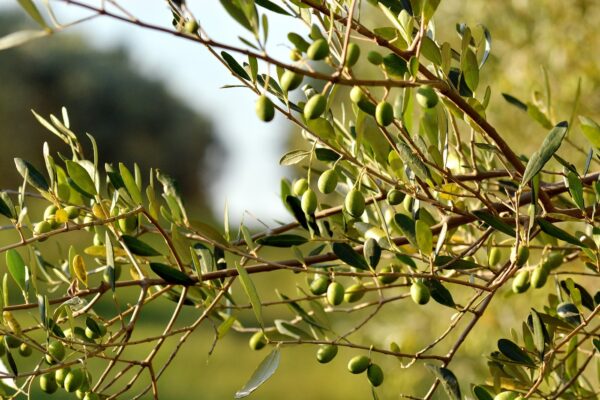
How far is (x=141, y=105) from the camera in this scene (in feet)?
46.5

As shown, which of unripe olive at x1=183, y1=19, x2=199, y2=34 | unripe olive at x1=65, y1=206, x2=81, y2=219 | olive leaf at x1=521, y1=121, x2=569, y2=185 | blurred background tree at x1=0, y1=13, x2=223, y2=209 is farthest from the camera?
blurred background tree at x1=0, y1=13, x2=223, y2=209

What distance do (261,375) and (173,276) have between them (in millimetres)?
105

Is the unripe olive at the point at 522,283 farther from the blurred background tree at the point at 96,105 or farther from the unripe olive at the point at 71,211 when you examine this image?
the blurred background tree at the point at 96,105

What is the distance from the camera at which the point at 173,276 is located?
2.07 feet

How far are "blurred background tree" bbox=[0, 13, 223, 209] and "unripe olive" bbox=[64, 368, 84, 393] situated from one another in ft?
39.0

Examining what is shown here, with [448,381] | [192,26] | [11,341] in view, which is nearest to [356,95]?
[192,26]

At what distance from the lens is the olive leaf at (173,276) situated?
620 millimetres

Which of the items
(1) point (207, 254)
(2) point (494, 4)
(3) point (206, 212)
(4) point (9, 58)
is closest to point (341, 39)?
(1) point (207, 254)

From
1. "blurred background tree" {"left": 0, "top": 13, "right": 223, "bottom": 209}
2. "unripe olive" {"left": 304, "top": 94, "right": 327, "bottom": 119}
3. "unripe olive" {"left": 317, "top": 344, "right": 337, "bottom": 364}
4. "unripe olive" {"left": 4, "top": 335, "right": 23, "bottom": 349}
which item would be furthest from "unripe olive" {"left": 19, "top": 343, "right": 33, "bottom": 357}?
"blurred background tree" {"left": 0, "top": 13, "right": 223, "bottom": 209}

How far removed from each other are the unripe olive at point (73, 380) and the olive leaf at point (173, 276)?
0.10 metres

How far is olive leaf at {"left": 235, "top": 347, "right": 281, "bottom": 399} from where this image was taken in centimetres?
62

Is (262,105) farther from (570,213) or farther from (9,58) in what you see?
(9,58)

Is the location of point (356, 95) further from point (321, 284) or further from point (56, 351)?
point (56, 351)

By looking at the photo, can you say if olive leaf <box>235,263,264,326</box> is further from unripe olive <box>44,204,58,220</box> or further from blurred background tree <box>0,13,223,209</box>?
blurred background tree <box>0,13,223,209</box>
